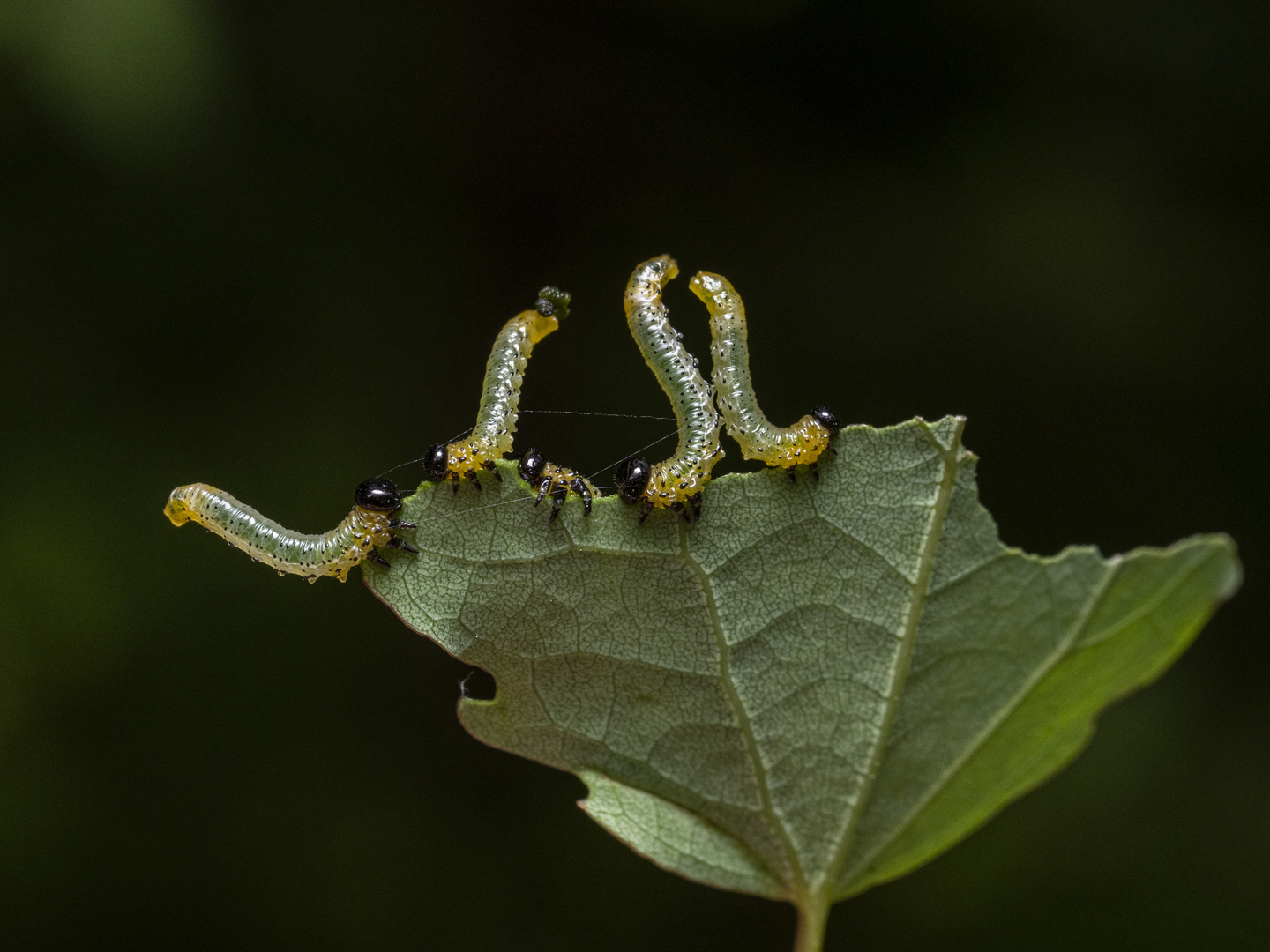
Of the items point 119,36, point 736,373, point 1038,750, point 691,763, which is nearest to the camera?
point 1038,750

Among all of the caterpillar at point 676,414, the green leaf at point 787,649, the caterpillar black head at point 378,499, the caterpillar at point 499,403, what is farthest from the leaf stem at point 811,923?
the caterpillar black head at point 378,499

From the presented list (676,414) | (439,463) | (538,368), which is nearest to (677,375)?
(676,414)

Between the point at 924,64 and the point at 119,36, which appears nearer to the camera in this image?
the point at 119,36

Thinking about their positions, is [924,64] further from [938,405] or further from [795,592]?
[795,592]

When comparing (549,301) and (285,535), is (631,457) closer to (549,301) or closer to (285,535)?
(549,301)

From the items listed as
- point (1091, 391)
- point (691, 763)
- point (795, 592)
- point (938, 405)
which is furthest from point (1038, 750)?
point (1091, 391)

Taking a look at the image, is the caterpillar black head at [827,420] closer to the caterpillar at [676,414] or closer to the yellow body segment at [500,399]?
the caterpillar at [676,414]
